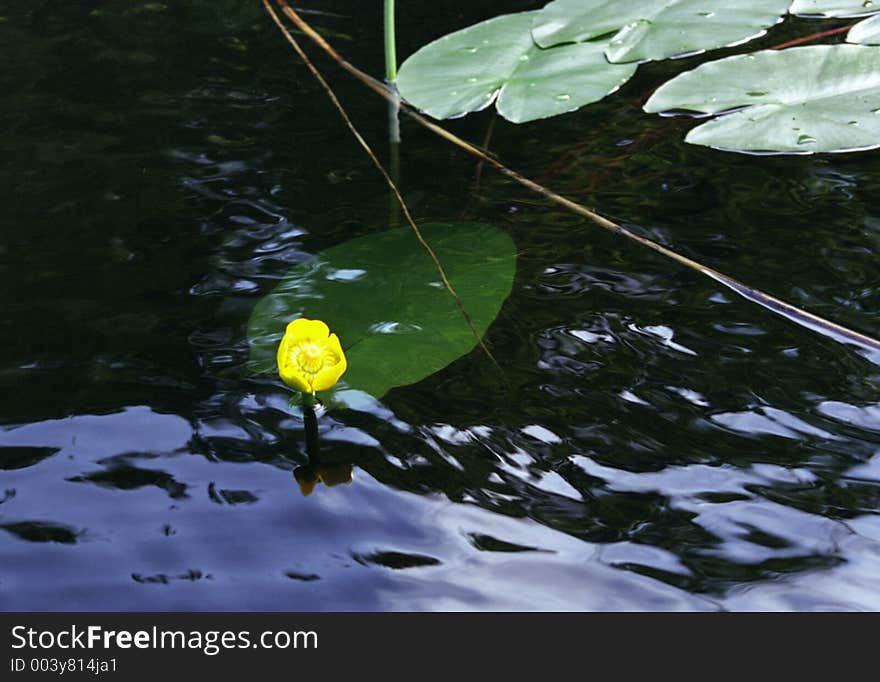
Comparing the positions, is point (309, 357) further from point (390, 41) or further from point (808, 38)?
point (808, 38)

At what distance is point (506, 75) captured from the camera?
5.35ft

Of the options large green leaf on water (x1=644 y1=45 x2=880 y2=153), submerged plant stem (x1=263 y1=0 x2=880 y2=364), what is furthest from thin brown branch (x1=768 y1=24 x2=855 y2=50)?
submerged plant stem (x1=263 y1=0 x2=880 y2=364)

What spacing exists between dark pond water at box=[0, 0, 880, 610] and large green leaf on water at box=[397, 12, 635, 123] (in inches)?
2.8

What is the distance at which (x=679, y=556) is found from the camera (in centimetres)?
84

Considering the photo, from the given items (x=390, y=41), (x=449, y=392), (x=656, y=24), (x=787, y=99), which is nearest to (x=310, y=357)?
(x=449, y=392)

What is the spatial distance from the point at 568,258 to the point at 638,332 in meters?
0.19

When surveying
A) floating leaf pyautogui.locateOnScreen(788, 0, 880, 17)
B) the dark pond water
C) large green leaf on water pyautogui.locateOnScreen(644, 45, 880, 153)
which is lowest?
the dark pond water

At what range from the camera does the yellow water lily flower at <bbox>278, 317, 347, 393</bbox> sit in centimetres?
94

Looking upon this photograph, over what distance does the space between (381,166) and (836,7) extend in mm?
972

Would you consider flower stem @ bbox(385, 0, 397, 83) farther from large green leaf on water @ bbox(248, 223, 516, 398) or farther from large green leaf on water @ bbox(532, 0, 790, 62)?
large green leaf on water @ bbox(248, 223, 516, 398)

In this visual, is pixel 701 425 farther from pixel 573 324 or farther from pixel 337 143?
pixel 337 143
